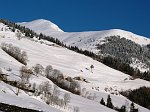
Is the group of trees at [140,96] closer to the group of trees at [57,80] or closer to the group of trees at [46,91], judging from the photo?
the group of trees at [57,80]

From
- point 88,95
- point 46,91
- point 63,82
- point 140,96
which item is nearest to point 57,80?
point 63,82

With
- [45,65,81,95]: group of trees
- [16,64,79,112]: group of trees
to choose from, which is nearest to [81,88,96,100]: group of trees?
[45,65,81,95]: group of trees

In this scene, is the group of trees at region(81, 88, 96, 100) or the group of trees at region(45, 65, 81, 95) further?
the group of trees at region(45, 65, 81, 95)

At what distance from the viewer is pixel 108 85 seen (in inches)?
7741

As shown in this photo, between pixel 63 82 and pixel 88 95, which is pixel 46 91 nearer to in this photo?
pixel 88 95

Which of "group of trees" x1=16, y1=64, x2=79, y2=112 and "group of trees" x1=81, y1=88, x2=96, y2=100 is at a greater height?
"group of trees" x1=16, y1=64, x2=79, y2=112

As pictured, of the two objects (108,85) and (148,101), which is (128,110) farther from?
(108,85)

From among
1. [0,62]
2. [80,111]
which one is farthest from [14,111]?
[0,62]

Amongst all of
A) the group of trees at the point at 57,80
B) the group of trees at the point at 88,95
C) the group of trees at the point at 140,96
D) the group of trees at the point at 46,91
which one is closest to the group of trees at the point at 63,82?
the group of trees at the point at 57,80

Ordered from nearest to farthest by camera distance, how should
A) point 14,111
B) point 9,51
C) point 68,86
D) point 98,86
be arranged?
point 14,111
point 68,86
point 98,86
point 9,51

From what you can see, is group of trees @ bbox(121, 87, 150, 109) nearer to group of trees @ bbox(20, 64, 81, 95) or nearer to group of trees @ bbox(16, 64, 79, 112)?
group of trees @ bbox(20, 64, 81, 95)

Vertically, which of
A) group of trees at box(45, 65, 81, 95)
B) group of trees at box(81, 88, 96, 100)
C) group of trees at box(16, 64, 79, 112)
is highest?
group of trees at box(16, 64, 79, 112)

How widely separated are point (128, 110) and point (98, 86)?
53330 mm

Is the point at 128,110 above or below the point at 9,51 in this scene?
below
